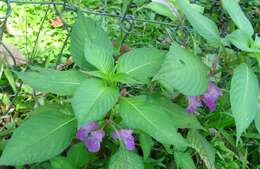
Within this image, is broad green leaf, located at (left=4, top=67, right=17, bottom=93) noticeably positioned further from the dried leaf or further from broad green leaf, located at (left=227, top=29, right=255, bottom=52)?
broad green leaf, located at (left=227, top=29, right=255, bottom=52)

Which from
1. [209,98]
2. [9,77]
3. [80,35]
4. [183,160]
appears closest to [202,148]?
[183,160]

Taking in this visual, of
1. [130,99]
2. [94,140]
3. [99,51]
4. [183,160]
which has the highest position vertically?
[99,51]

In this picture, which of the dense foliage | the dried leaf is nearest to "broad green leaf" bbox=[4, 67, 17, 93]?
the dried leaf

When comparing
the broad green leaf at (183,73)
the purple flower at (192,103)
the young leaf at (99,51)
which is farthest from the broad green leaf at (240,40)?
the young leaf at (99,51)

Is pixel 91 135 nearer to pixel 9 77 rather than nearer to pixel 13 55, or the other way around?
pixel 9 77

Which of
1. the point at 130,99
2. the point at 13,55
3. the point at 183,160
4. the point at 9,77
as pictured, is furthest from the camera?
the point at 13,55

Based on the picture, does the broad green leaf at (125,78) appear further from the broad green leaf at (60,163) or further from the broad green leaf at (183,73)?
the broad green leaf at (60,163)
